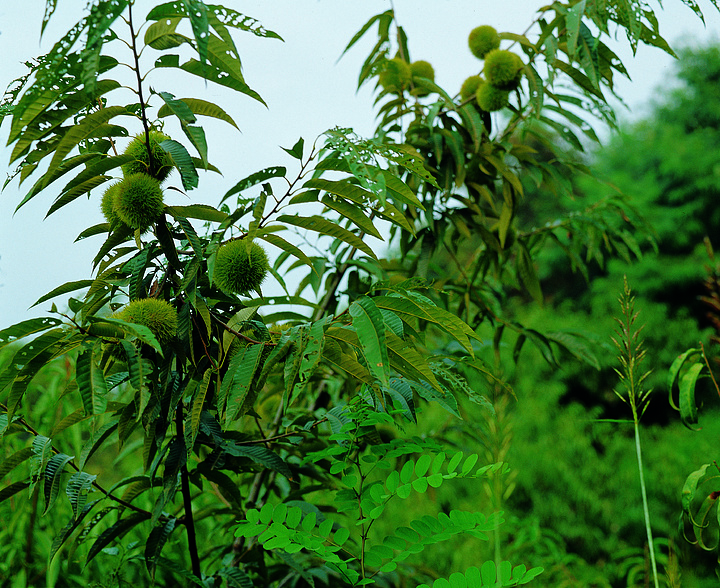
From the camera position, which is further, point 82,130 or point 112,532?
point 112,532

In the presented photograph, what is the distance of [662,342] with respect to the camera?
5348 millimetres

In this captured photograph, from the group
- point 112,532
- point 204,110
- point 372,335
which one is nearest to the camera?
point 372,335

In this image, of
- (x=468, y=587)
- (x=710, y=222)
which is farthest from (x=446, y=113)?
(x=710, y=222)

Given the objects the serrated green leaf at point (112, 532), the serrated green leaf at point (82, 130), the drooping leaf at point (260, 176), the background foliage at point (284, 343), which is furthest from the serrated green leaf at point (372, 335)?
the serrated green leaf at point (112, 532)

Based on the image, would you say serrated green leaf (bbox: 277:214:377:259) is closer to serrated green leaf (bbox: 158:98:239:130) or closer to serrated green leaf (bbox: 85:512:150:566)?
serrated green leaf (bbox: 158:98:239:130)

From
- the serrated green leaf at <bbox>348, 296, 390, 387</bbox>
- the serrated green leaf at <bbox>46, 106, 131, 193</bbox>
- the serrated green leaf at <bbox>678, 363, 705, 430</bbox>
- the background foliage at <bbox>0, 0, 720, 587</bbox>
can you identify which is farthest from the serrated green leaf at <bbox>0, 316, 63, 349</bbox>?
the serrated green leaf at <bbox>678, 363, 705, 430</bbox>

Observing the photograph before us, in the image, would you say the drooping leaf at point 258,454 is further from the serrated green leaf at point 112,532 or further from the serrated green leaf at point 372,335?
the serrated green leaf at point 372,335

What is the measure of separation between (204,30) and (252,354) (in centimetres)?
29

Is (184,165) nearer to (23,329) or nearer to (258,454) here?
(23,329)

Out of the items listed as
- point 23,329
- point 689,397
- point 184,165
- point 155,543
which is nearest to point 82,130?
point 184,165

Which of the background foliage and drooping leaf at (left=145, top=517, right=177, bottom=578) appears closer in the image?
the background foliage

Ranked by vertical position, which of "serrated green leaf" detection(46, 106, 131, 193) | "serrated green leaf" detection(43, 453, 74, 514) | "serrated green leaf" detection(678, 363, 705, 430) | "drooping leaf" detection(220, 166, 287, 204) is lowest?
"serrated green leaf" detection(678, 363, 705, 430)

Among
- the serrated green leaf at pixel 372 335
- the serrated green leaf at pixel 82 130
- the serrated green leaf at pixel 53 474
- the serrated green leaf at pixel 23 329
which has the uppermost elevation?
the serrated green leaf at pixel 82 130

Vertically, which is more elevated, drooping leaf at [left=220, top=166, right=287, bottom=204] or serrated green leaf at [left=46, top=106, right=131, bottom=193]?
serrated green leaf at [left=46, top=106, right=131, bottom=193]
